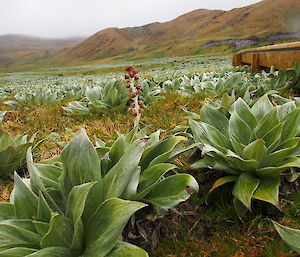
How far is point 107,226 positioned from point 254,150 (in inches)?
41.2

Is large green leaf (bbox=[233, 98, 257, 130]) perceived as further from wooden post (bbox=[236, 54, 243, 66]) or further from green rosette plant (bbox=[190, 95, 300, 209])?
wooden post (bbox=[236, 54, 243, 66])

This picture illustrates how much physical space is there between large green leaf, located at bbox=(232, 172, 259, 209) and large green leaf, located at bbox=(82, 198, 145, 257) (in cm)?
74

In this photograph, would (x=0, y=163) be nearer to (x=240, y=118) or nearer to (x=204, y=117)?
Answer: (x=204, y=117)

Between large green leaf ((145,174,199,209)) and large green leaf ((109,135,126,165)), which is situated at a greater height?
large green leaf ((109,135,126,165))

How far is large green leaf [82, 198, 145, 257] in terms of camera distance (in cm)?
124

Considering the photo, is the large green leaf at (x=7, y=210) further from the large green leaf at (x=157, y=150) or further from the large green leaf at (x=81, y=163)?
the large green leaf at (x=157, y=150)

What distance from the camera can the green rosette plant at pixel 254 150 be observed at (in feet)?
5.48

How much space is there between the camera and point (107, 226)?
1306mm

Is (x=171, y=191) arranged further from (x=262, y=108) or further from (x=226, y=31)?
(x=226, y=31)

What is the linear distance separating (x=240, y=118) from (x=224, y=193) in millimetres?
605

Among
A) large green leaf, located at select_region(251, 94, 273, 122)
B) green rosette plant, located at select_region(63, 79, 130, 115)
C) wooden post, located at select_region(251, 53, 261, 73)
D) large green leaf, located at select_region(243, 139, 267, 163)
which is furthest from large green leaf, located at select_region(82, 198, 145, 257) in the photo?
wooden post, located at select_region(251, 53, 261, 73)

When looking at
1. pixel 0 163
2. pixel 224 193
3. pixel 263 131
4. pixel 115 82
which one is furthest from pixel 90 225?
pixel 115 82

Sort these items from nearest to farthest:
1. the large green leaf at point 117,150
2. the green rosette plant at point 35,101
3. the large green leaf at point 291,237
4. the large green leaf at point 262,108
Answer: the large green leaf at point 291,237
the large green leaf at point 117,150
the large green leaf at point 262,108
the green rosette plant at point 35,101

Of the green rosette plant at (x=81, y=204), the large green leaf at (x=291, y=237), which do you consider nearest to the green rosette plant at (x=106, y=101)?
the green rosette plant at (x=81, y=204)
